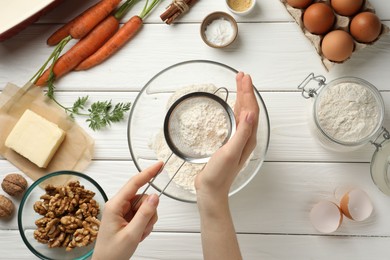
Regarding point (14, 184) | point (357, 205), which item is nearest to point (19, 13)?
point (14, 184)

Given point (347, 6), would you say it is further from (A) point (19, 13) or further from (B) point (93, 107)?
(A) point (19, 13)

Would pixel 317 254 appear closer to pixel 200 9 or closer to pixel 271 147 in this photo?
pixel 271 147

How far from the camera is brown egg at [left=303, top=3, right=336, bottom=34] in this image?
1.43 metres

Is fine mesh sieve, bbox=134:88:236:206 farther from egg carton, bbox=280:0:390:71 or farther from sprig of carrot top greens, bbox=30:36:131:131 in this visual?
egg carton, bbox=280:0:390:71

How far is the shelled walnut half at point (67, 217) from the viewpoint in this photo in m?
1.44

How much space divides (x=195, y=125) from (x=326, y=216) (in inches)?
20.8

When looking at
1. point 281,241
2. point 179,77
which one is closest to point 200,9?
point 179,77

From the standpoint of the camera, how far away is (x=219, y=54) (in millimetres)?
1550

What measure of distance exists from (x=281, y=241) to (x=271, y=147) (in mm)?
297

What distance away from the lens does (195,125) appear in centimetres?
130

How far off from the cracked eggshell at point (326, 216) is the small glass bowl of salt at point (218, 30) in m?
0.58

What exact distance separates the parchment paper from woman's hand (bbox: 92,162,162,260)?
394mm

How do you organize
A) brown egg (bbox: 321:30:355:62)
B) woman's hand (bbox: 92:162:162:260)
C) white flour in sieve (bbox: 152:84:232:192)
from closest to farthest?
woman's hand (bbox: 92:162:162:260)
white flour in sieve (bbox: 152:84:232:192)
brown egg (bbox: 321:30:355:62)

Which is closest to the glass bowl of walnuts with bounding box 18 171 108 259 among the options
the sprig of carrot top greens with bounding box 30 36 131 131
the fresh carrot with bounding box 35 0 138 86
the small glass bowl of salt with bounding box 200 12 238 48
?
the sprig of carrot top greens with bounding box 30 36 131 131
